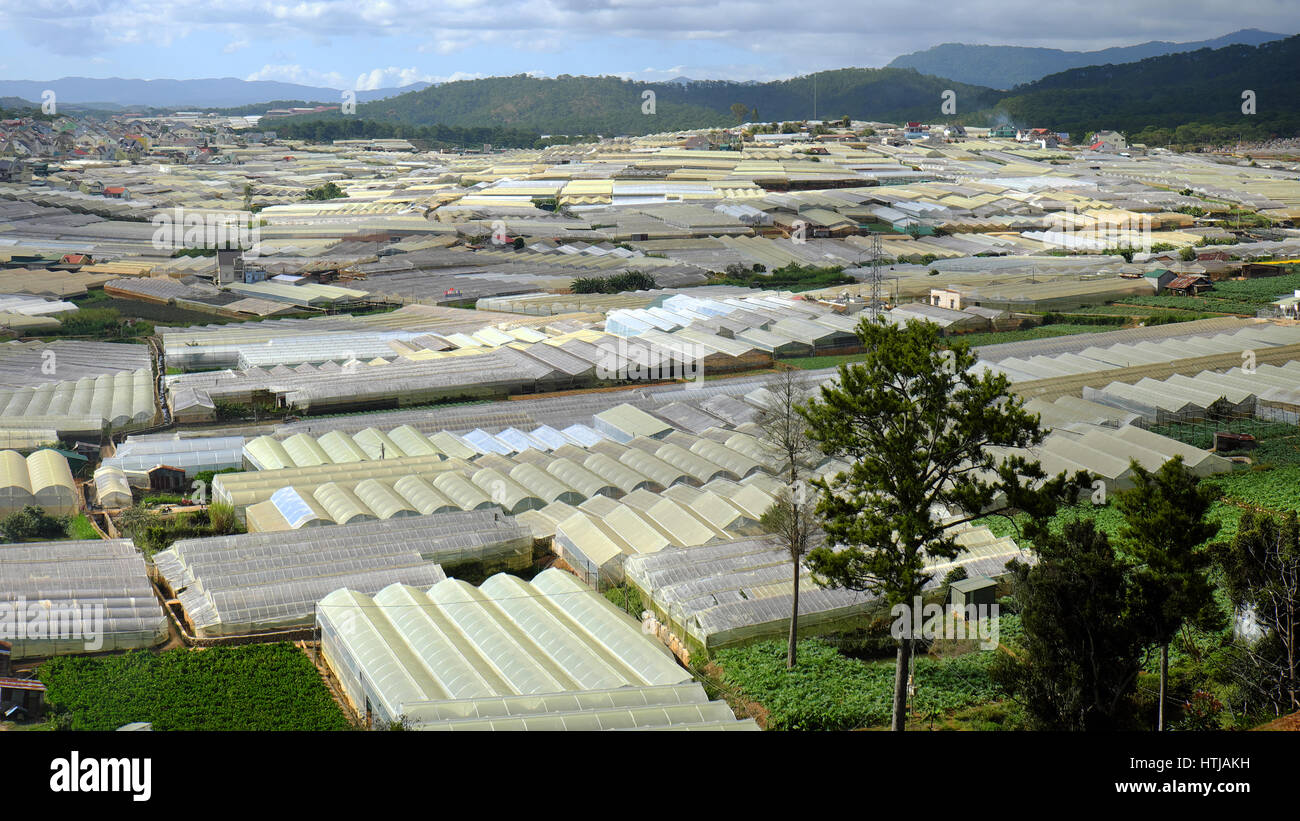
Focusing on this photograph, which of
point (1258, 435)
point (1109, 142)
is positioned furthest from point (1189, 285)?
point (1109, 142)

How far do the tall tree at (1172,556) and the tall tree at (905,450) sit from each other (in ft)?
2.51

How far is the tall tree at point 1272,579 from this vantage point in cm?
818

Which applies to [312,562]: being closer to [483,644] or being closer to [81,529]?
[483,644]

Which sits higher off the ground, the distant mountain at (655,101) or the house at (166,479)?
the distant mountain at (655,101)

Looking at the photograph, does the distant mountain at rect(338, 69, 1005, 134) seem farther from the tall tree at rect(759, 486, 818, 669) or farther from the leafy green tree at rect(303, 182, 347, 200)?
the tall tree at rect(759, 486, 818, 669)

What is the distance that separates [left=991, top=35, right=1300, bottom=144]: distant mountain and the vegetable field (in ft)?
260

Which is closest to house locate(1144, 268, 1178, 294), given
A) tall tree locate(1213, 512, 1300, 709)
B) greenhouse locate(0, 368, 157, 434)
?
tall tree locate(1213, 512, 1300, 709)

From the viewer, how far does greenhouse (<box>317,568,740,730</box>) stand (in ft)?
27.9

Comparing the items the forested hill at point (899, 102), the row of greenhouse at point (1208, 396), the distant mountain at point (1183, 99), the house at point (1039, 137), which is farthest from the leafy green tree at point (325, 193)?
the distant mountain at point (1183, 99)

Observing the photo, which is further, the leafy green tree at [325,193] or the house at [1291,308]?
the leafy green tree at [325,193]

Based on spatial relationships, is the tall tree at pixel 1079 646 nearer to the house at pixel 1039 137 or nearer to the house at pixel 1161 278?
the house at pixel 1161 278

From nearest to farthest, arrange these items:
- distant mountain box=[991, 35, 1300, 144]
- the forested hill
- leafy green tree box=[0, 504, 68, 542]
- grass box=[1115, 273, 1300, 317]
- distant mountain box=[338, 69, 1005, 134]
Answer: leafy green tree box=[0, 504, 68, 542], grass box=[1115, 273, 1300, 317], distant mountain box=[991, 35, 1300, 144], the forested hill, distant mountain box=[338, 69, 1005, 134]

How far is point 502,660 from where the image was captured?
964 centimetres
